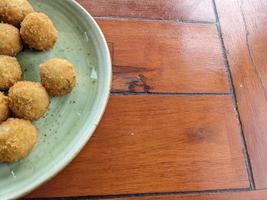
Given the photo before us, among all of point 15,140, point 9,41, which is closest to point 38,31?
point 9,41

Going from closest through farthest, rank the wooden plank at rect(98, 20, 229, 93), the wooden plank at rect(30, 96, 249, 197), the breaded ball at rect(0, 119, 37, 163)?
the breaded ball at rect(0, 119, 37, 163) → the wooden plank at rect(30, 96, 249, 197) → the wooden plank at rect(98, 20, 229, 93)

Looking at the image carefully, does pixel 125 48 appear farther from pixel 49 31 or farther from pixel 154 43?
pixel 49 31

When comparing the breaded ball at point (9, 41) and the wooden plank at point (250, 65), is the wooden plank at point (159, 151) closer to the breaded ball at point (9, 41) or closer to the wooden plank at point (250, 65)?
the wooden plank at point (250, 65)

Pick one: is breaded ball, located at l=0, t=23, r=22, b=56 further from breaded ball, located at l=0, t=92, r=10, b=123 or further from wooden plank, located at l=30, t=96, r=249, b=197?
wooden plank, located at l=30, t=96, r=249, b=197

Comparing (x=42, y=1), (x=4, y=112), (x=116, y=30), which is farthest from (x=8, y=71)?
(x=116, y=30)

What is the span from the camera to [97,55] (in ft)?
2.36

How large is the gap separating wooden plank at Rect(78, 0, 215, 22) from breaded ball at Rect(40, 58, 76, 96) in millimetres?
237

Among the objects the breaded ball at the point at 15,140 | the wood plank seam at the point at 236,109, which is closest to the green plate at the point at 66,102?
the breaded ball at the point at 15,140

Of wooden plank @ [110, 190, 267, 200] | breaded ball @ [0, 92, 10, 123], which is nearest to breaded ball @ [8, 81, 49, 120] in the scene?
breaded ball @ [0, 92, 10, 123]

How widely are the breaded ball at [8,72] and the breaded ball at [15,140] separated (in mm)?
72

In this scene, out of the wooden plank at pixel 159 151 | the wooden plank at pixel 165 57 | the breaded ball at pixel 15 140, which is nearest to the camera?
the breaded ball at pixel 15 140

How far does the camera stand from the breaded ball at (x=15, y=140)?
0.60 m

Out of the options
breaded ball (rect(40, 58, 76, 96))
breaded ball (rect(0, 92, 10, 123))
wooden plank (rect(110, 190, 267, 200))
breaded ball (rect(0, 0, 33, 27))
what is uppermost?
breaded ball (rect(0, 0, 33, 27))

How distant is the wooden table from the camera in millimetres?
718
